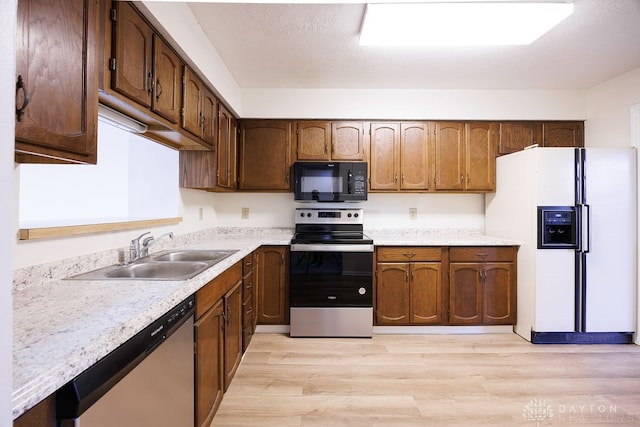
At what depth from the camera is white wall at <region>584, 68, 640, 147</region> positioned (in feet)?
9.07

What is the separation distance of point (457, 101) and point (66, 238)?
336cm

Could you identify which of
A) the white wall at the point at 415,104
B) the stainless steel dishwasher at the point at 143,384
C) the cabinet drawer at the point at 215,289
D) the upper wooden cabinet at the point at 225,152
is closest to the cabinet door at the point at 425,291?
the white wall at the point at 415,104

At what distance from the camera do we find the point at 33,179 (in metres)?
1.31

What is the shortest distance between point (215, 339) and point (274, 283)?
1248mm

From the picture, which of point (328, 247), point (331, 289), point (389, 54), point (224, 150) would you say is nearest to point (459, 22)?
point (389, 54)

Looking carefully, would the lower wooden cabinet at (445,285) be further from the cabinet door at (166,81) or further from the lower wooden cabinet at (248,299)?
the cabinet door at (166,81)

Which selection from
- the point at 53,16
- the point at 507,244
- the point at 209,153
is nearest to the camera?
the point at 53,16

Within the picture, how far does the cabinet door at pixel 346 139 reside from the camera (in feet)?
10.5

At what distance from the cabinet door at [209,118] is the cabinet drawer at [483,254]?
234 cm

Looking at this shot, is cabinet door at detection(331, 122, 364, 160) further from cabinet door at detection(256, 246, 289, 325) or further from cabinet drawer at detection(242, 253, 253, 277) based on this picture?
cabinet drawer at detection(242, 253, 253, 277)

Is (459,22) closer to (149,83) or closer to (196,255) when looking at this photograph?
(149,83)

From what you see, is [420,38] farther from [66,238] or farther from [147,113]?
[66,238]

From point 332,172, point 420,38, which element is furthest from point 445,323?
point 420,38

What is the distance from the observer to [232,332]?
6.62ft
